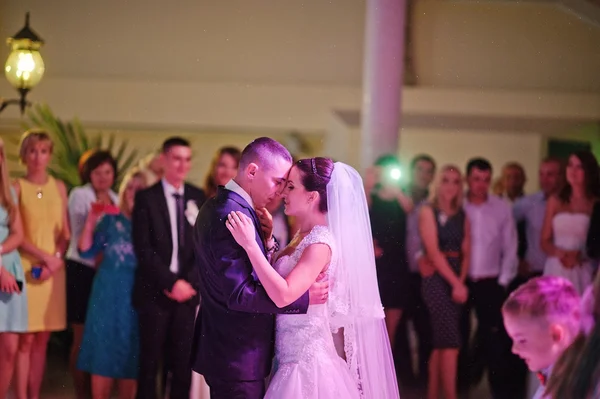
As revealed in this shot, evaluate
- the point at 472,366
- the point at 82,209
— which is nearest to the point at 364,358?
the point at 82,209

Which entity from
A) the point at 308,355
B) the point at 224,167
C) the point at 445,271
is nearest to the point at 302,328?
the point at 308,355

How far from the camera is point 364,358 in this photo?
3459 millimetres

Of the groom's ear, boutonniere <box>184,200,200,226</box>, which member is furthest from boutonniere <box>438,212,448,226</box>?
the groom's ear

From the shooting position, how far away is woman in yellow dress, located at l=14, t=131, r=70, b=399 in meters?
5.16

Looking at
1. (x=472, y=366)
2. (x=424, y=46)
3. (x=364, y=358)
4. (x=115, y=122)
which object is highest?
(x=424, y=46)

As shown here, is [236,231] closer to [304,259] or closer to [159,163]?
[304,259]

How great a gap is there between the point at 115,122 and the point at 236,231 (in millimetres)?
6187

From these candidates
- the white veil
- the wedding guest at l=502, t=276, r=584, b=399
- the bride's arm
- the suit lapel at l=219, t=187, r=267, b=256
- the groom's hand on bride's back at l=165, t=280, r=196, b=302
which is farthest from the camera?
the groom's hand on bride's back at l=165, t=280, r=196, b=302

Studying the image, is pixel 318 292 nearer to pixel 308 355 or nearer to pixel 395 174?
pixel 308 355

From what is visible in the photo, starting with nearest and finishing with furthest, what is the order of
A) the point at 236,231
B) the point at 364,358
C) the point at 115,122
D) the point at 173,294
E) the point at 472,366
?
the point at 236,231, the point at 364,358, the point at 173,294, the point at 472,366, the point at 115,122

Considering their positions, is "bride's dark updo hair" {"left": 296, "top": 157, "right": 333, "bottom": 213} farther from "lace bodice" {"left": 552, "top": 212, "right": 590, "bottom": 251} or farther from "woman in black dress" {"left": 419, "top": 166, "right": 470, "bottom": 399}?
"lace bodice" {"left": 552, "top": 212, "right": 590, "bottom": 251}

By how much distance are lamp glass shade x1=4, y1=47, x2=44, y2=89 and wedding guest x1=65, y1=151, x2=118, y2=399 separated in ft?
2.69

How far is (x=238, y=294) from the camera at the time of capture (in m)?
3.06

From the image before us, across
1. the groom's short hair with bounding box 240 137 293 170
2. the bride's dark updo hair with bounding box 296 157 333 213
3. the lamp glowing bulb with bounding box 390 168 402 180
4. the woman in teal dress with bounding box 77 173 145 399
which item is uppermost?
the lamp glowing bulb with bounding box 390 168 402 180
